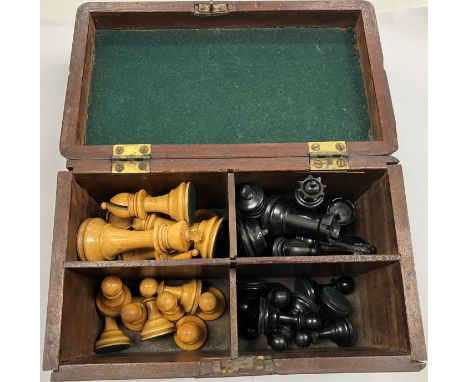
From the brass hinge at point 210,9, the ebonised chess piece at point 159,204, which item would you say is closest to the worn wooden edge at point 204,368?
the ebonised chess piece at point 159,204

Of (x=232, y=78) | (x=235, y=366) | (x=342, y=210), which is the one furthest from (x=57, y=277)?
(x=342, y=210)

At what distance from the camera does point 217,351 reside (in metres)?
2.14

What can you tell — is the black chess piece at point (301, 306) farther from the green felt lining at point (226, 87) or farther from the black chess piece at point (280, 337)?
the green felt lining at point (226, 87)

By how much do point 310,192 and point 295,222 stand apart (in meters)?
0.15

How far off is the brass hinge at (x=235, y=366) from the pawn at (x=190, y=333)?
1.12ft

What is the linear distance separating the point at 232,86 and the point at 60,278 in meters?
1.00

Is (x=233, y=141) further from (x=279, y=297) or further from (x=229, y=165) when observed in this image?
(x=279, y=297)

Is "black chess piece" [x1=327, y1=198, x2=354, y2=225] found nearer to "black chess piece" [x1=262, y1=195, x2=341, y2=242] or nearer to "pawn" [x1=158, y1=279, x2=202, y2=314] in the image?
"black chess piece" [x1=262, y1=195, x2=341, y2=242]

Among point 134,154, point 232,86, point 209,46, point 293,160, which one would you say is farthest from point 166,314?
point 209,46

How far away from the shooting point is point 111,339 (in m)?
2.06

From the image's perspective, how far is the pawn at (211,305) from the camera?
202 centimetres

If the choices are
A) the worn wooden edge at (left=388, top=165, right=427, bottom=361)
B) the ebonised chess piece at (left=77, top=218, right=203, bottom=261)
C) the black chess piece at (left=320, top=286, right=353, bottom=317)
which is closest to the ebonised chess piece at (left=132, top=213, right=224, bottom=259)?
the ebonised chess piece at (left=77, top=218, right=203, bottom=261)

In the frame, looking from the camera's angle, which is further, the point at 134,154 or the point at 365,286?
the point at 365,286

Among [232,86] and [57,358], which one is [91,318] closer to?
[57,358]
